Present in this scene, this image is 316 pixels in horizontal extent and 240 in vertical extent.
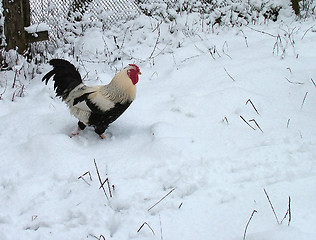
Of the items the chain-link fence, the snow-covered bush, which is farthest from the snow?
the snow-covered bush

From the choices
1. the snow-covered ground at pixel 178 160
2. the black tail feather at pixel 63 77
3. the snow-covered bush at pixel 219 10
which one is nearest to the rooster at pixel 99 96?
the black tail feather at pixel 63 77

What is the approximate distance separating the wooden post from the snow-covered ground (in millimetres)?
434

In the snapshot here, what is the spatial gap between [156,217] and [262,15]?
18.5 feet

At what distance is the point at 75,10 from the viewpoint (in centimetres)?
605

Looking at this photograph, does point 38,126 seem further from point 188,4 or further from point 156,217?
point 188,4

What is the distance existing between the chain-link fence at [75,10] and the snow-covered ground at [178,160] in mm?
1786

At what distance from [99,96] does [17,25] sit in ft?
6.69

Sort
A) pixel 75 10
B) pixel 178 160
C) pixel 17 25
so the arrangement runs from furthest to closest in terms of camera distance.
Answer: pixel 75 10, pixel 17 25, pixel 178 160

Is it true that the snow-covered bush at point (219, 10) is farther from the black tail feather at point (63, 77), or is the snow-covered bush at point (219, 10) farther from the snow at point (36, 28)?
the black tail feather at point (63, 77)

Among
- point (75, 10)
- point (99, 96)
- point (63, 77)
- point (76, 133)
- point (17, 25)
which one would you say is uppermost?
point (17, 25)

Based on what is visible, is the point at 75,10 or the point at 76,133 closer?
the point at 76,133

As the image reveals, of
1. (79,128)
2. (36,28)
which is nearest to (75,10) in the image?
(36,28)

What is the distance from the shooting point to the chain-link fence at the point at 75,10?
579 centimetres

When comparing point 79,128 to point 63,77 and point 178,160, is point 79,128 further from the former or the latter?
point 178,160
